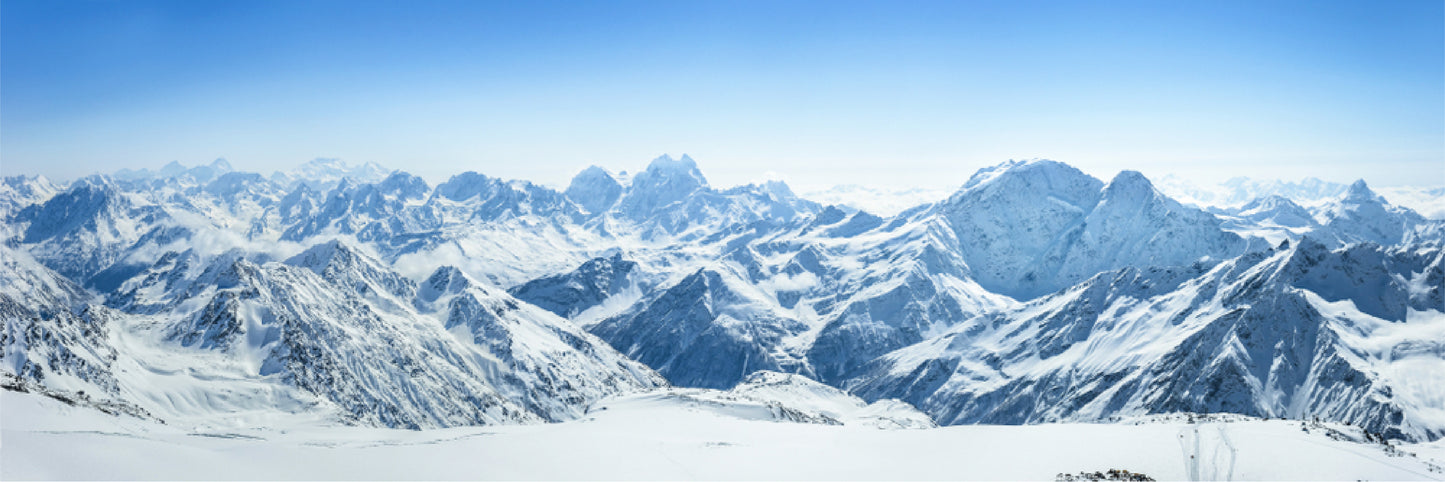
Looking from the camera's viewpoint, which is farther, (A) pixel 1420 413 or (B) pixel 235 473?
(A) pixel 1420 413

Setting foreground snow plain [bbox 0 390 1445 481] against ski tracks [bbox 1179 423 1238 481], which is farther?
ski tracks [bbox 1179 423 1238 481]

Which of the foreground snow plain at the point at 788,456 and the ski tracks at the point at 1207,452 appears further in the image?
the ski tracks at the point at 1207,452

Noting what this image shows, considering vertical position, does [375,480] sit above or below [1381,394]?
above

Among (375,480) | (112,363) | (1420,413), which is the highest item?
(375,480)

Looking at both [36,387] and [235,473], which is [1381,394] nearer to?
[235,473]

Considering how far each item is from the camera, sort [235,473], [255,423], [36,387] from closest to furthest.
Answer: [235,473] → [36,387] → [255,423]

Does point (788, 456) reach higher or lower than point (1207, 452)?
lower

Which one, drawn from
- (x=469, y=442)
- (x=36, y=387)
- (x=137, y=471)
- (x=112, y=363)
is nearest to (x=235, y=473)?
(x=137, y=471)

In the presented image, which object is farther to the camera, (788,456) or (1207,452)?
(788,456)
